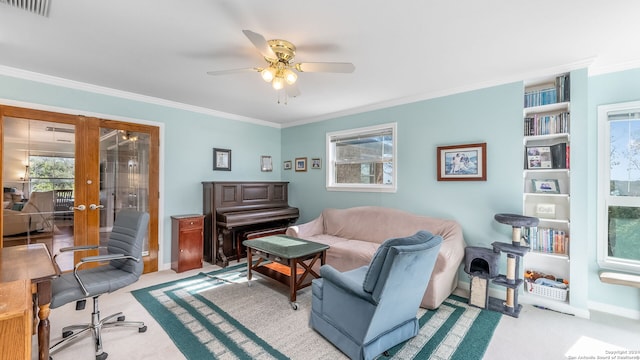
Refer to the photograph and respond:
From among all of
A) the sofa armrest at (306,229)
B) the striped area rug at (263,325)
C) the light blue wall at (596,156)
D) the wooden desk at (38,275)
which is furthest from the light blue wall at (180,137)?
the light blue wall at (596,156)

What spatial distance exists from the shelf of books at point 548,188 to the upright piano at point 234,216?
3591 millimetres

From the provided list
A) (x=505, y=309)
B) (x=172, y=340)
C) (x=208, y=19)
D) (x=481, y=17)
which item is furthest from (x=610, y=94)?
(x=172, y=340)

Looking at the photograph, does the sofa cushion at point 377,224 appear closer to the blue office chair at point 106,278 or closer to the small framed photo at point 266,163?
the small framed photo at point 266,163

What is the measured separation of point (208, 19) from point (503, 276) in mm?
3778

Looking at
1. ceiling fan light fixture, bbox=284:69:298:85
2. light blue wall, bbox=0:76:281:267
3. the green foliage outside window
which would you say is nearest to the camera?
ceiling fan light fixture, bbox=284:69:298:85

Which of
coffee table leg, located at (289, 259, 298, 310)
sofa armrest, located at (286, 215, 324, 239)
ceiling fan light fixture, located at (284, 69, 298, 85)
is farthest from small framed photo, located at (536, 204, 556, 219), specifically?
ceiling fan light fixture, located at (284, 69, 298, 85)

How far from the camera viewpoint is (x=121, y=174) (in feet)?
12.4

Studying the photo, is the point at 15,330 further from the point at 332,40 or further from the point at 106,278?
the point at 332,40

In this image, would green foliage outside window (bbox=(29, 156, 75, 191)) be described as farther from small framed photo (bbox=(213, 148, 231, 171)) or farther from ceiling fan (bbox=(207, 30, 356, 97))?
ceiling fan (bbox=(207, 30, 356, 97))

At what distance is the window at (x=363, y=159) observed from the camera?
14.1ft

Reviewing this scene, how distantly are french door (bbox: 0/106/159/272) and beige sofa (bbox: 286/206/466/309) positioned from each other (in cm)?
235

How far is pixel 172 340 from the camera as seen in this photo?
2.29 m

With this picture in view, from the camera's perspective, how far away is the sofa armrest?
13.5 ft

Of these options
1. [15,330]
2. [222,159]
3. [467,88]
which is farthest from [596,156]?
[222,159]
